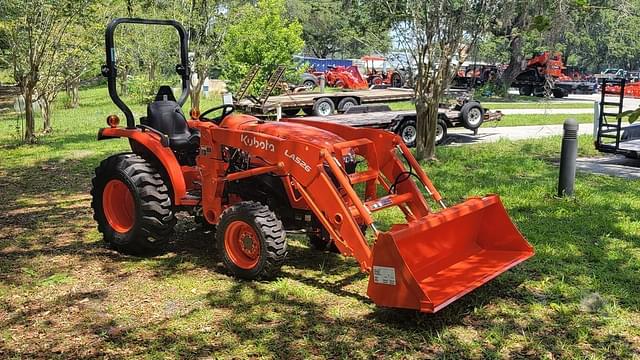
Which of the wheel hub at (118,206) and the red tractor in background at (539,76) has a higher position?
the red tractor in background at (539,76)

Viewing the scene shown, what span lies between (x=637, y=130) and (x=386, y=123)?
4666 millimetres

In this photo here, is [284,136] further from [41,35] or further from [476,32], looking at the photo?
[41,35]

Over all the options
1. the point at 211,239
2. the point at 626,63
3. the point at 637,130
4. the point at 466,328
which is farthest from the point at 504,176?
the point at 626,63

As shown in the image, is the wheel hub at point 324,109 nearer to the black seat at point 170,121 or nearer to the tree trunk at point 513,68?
the black seat at point 170,121

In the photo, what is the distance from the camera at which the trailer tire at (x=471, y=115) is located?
14.0 meters

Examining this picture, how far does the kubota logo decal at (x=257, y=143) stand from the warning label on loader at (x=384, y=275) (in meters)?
1.41

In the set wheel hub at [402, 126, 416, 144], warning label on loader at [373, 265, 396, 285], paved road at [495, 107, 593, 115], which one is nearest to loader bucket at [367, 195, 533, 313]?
warning label on loader at [373, 265, 396, 285]

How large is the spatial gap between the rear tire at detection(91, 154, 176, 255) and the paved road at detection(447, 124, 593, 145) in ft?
29.7

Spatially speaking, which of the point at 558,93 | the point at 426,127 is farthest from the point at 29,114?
the point at 558,93

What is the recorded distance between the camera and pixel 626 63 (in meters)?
71.8

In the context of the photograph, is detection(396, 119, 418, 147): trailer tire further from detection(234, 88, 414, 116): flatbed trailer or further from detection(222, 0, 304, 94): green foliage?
detection(222, 0, 304, 94): green foliage

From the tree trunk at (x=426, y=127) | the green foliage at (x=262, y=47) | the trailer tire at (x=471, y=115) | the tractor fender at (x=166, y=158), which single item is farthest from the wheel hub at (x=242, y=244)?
the green foliage at (x=262, y=47)

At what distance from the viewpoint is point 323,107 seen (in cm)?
1878

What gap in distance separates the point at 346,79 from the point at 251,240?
29.0 m
